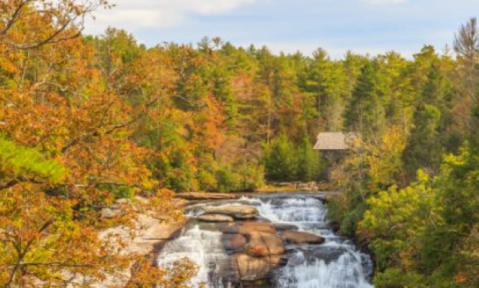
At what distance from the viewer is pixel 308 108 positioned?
51.2 meters

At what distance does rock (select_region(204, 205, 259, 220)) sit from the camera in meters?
25.8

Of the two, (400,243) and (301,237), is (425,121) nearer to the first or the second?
(301,237)

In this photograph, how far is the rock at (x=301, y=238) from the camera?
22.8 meters

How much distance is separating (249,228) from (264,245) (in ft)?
6.40

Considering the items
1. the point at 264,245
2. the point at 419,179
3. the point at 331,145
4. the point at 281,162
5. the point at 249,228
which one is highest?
the point at 331,145

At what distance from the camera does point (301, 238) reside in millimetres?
22969

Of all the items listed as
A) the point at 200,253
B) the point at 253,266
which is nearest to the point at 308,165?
the point at 200,253

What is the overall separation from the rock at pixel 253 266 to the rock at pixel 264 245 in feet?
0.90

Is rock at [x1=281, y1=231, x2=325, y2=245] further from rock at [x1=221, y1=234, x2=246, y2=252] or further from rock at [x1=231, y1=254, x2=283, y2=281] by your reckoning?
rock at [x1=221, y1=234, x2=246, y2=252]

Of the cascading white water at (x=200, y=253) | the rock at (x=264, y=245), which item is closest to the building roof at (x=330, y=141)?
the rock at (x=264, y=245)

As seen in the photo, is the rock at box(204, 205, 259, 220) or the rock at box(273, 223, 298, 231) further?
the rock at box(204, 205, 259, 220)

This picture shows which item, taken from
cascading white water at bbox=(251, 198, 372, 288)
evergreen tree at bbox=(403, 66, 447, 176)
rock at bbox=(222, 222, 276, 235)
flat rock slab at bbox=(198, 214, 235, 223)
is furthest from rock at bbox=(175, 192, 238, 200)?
evergreen tree at bbox=(403, 66, 447, 176)

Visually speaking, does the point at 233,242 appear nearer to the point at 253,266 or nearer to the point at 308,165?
the point at 253,266

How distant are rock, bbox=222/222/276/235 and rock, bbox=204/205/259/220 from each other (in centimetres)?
135
